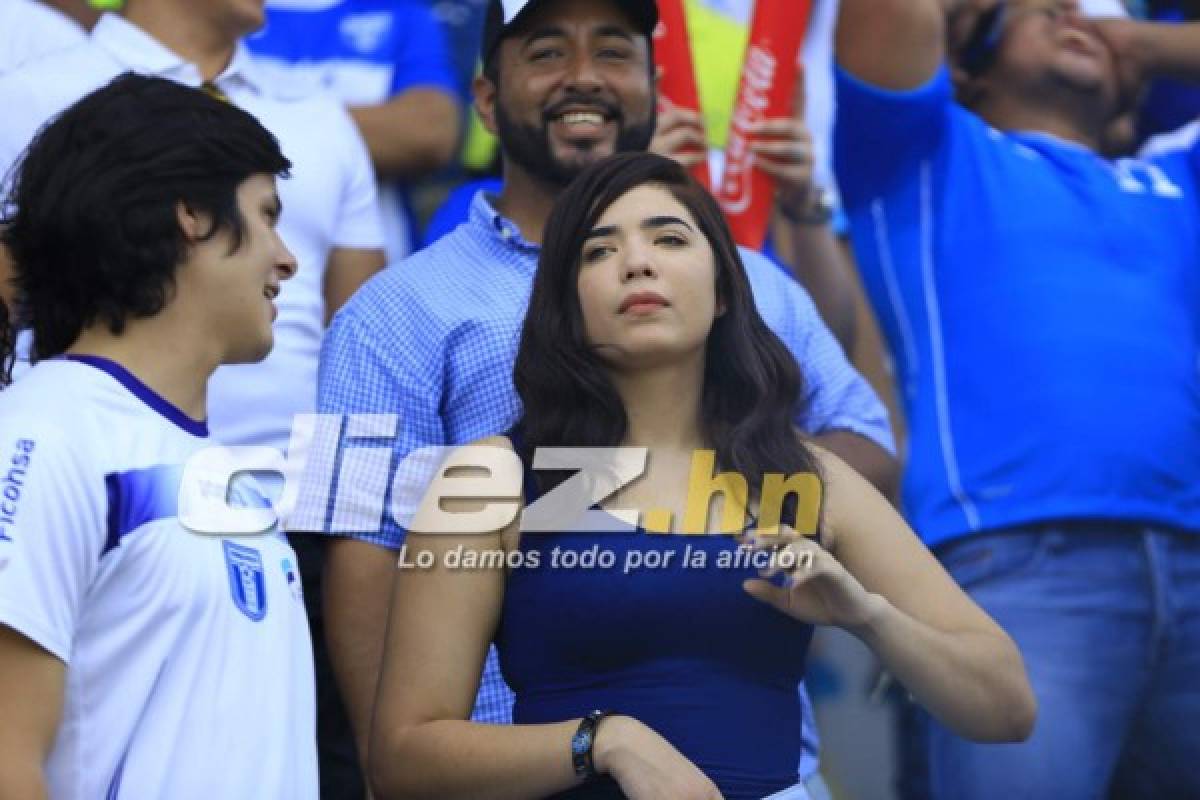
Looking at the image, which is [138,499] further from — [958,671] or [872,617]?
[958,671]

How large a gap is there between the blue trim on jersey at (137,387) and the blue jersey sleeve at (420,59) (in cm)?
181

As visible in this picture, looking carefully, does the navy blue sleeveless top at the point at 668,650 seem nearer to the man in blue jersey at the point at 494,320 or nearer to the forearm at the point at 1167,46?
the man in blue jersey at the point at 494,320

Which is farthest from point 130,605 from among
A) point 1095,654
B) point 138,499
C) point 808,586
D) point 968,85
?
point 968,85

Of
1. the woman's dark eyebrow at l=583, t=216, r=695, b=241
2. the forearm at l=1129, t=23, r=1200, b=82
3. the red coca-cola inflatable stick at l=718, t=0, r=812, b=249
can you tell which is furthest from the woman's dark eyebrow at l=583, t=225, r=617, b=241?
the forearm at l=1129, t=23, r=1200, b=82

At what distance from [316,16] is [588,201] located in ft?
4.68

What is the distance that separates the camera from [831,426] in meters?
3.25

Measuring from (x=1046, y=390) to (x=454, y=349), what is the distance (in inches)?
44.2

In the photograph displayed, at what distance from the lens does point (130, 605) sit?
209 cm

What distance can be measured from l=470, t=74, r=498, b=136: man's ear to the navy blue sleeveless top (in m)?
1.30

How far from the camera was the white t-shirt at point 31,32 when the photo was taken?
3582mm

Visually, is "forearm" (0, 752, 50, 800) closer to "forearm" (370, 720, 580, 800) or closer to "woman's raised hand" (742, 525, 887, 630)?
"forearm" (370, 720, 580, 800)

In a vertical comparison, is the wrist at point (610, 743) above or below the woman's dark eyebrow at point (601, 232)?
below

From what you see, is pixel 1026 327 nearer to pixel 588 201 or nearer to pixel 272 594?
pixel 588 201

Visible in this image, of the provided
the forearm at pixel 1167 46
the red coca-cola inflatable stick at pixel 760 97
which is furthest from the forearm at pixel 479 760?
the forearm at pixel 1167 46
